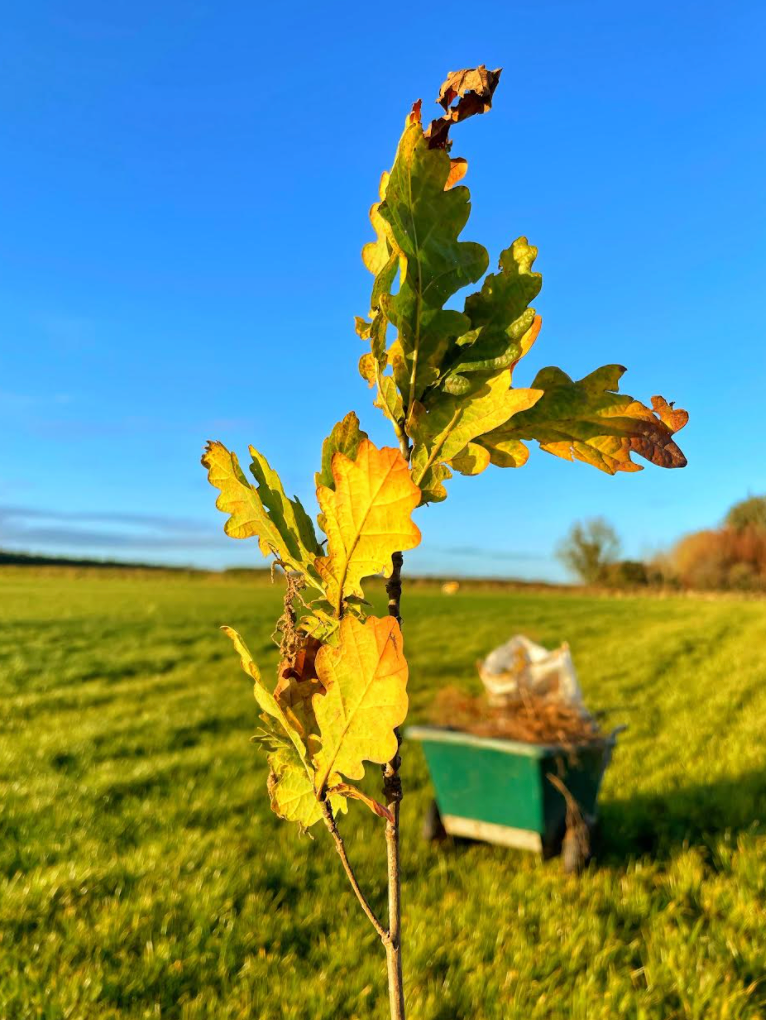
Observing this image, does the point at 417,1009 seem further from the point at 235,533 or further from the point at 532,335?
the point at 532,335

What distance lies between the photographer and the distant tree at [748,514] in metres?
42.5

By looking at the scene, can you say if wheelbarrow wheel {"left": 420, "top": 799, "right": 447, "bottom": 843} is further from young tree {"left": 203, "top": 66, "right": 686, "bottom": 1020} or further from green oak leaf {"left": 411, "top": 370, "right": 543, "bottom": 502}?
green oak leaf {"left": 411, "top": 370, "right": 543, "bottom": 502}

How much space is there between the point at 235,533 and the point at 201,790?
16.1ft

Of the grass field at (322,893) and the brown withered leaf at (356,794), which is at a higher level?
the brown withered leaf at (356,794)

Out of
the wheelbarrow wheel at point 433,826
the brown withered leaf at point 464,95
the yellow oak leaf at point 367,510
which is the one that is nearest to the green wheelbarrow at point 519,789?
the wheelbarrow wheel at point 433,826

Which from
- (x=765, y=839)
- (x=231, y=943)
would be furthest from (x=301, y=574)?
(x=765, y=839)

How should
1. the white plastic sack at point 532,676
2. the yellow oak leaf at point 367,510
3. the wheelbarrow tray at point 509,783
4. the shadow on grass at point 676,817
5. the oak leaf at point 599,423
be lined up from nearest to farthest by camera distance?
1. the yellow oak leaf at point 367,510
2. the oak leaf at point 599,423
3. the wheelbarrow tray at point 509,783
4. the white plastic sack at point 532,676
5. the shadow on grass at point 676,817

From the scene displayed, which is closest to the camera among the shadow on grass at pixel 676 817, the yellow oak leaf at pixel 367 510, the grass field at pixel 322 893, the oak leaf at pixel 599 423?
the yellow oak leaf at pixel 367 510

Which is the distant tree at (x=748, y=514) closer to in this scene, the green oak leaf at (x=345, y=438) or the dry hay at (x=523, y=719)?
the dry hay at (x=523, y=719)

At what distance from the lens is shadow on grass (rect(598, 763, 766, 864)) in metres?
4.60

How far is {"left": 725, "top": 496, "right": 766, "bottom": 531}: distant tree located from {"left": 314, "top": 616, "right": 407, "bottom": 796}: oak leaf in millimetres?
46674

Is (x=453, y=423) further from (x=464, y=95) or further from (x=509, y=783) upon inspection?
(x=509, y=783)

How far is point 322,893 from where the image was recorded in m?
3.78

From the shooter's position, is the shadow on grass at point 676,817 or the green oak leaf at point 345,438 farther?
the shadow on grass at point 676,817
